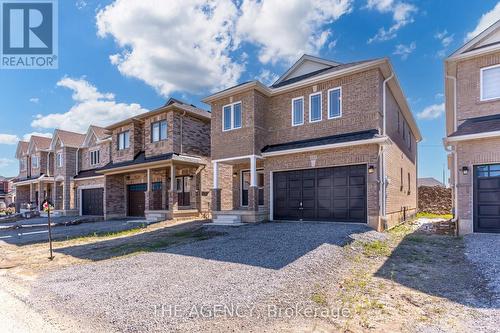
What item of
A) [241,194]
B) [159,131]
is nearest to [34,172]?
[159,131]

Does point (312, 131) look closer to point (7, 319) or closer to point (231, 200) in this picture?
point (231, 200)

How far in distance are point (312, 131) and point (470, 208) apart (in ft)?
22.5

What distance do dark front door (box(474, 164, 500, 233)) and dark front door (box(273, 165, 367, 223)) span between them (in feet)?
12.6

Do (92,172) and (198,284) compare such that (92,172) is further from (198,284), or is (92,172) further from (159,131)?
(198,284)

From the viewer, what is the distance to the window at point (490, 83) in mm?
11016

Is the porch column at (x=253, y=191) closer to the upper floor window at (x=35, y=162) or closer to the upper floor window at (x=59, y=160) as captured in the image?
the upper floor window at (x=59, y=160)

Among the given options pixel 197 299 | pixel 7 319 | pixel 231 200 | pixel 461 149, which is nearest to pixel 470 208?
pixel 461 149

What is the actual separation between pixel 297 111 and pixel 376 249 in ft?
26.1

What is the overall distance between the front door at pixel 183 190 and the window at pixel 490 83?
53.6 feet

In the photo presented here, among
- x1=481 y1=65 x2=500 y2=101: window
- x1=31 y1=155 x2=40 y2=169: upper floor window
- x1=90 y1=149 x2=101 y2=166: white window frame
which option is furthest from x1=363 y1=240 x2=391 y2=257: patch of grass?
x1=31 y1=155 x2=40 y2=169: upper floor window

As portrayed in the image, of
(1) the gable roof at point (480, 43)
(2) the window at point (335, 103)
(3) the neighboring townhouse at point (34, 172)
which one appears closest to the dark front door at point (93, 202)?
(3) the neighboring townhouse at point (34, 172)

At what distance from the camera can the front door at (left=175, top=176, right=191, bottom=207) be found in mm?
19906

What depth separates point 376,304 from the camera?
16.5ft

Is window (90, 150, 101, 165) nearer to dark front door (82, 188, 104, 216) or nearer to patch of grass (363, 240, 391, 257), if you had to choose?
dark front door (82, 188, 104, 216)
